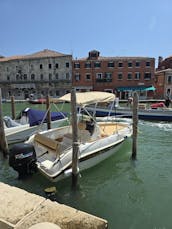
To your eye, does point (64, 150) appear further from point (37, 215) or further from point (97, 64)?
point (97, 64)

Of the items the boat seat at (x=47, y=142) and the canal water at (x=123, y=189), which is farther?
the boat seat at (x=47, y=142)

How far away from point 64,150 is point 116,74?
33.5 m

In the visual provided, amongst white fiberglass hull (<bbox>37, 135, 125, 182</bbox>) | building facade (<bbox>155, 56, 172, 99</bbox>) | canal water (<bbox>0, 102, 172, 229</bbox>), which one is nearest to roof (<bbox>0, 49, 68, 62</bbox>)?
building facade (<bbox>155, 56, 172, 99</bbox>)

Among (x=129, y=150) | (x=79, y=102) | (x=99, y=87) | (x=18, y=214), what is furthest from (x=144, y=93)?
(x=18, y=214)

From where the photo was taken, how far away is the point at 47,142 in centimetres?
609

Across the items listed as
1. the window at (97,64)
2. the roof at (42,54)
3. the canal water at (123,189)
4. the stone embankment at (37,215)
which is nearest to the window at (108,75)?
the window at (97,64)

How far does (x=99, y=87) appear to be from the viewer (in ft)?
127

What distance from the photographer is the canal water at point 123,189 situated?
4293 mm

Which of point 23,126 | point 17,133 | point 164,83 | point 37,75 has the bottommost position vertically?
point 17,133

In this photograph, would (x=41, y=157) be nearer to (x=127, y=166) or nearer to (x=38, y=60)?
(x=127, y=166)

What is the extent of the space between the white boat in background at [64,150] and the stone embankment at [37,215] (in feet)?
6.99

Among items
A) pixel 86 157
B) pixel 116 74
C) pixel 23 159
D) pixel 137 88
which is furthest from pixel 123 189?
pixel 116 74

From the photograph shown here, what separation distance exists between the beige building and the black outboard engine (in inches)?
1433

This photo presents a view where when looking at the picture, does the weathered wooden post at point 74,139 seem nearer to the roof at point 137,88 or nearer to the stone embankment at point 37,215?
the stone embankment at point 37,215
